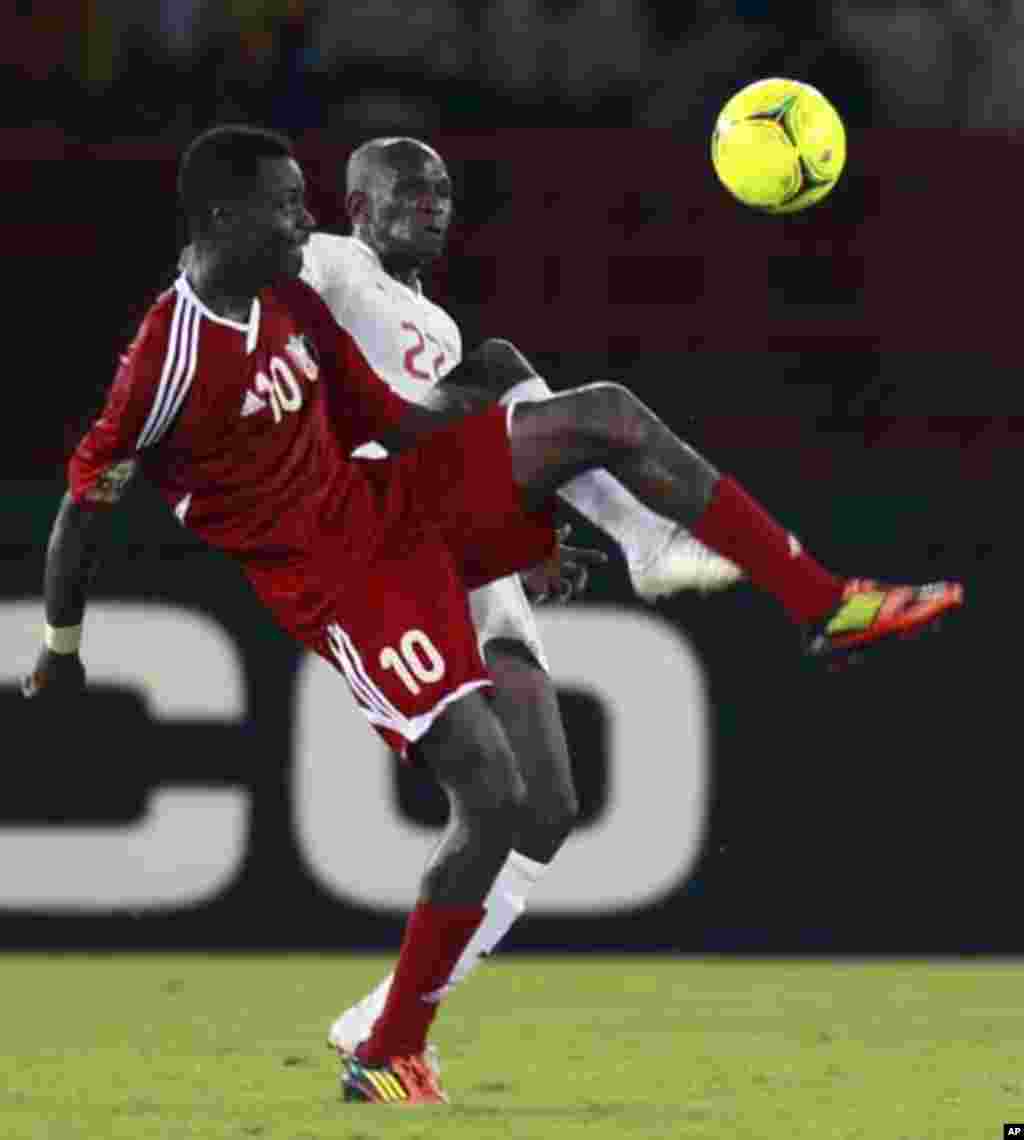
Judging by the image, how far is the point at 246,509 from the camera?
22.0 ft

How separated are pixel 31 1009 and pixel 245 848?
1.57 meters

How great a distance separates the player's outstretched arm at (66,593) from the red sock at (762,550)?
1.23 meters

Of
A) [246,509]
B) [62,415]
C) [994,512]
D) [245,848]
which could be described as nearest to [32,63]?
[62,415]

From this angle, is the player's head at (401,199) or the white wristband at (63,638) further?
the player's head at (401,199)

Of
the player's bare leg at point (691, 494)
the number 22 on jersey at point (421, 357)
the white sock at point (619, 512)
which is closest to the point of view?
the player's bare leg at point (691, 494)

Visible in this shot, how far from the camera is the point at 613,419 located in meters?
6.36

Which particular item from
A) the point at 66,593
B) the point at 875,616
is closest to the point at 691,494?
the point at 875,616

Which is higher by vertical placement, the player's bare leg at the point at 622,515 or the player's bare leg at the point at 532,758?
the player's bare leg at the point at 622,515

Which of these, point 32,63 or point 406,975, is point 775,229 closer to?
point 32,63

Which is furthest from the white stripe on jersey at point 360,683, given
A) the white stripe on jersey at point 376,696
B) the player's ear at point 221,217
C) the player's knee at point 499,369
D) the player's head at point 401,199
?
the player's head at point 401,199

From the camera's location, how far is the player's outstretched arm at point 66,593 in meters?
6.55

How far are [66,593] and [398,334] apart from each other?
1345 mm

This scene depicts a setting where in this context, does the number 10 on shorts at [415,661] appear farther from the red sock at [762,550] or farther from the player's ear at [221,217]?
the player's ear at [221,217]

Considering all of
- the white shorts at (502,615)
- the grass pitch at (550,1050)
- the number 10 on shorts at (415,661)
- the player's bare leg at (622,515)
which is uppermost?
the player's bare leg at (622,515)
